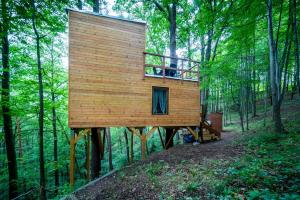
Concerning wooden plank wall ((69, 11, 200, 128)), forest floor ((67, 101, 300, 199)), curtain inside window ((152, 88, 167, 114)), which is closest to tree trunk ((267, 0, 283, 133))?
forest floor ((67, 101, 300, 199))

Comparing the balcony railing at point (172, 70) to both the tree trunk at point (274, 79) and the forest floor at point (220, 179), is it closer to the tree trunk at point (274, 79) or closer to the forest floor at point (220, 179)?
the tree trunk at point (274, 79)

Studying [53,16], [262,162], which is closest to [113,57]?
[53,16]

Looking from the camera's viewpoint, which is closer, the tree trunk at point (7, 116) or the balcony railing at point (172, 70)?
the tree trunk at point (7, 116)

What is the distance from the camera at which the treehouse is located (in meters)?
7.44

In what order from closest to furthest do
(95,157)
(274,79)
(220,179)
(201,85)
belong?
(220,179)
(274,79)
(95,157)
(201,85)

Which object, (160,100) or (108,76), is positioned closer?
(108,76)

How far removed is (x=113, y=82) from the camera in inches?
320

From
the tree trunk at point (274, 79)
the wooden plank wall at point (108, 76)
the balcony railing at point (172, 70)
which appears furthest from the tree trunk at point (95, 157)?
the tree trunk at point (274, 79)

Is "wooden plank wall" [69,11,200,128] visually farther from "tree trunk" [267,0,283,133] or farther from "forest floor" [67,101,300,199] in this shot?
"tree trunk" [267,0,283,133]

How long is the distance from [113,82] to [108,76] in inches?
14.9

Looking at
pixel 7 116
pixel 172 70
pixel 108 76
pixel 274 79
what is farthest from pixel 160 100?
pixel 7 116

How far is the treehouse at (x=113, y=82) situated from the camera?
744 cm

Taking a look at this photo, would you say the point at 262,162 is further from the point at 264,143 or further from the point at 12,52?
the point at 12,52

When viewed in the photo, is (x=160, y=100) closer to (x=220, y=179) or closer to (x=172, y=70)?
(x=172, y=70)
